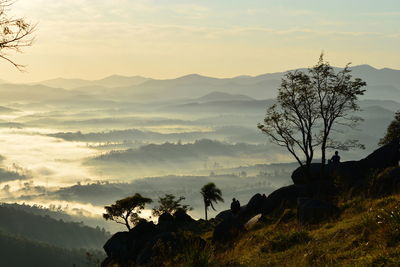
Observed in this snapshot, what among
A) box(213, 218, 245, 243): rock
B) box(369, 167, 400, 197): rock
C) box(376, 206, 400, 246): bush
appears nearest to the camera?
box(376, 206, 400, 246): bush

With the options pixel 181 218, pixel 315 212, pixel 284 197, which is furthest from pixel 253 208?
pixel 315 212

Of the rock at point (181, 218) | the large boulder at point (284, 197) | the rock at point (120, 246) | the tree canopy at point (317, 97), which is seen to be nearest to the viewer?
the large boulder at point (284, 197)

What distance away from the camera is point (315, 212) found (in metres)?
21.8

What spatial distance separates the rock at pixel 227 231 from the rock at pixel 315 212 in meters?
6.85

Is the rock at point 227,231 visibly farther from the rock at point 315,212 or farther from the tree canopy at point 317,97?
the tree canopy at point 317,97

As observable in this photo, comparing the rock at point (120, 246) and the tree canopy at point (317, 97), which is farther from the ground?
the tree canopy at point (317, 97)

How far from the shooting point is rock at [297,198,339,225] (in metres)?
21.4

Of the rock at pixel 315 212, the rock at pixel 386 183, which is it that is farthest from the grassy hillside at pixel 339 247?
the rock at pixel 386 183

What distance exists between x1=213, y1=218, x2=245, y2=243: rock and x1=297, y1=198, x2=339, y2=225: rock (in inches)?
270

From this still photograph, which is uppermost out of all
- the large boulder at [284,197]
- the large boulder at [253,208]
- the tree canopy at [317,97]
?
the tree canopy at [317,97]

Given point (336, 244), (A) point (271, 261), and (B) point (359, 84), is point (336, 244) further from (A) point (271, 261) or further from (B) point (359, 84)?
(B) point (359, 84)

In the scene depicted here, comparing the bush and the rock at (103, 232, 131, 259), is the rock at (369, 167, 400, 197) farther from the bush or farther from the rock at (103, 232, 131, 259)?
the rock at (103, 232, 131, 259)

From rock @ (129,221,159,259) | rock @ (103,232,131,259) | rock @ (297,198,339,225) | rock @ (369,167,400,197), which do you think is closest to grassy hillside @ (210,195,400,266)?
rock @ (297,198,339,225)

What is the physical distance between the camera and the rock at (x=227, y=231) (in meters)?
28.4
